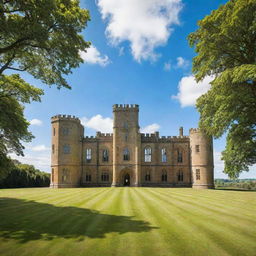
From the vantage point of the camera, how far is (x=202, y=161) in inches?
1353

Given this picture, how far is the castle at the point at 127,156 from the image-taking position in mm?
34844

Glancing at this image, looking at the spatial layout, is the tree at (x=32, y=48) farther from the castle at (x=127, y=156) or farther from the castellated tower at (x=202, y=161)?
the castellated tower at (x=202, y=161)

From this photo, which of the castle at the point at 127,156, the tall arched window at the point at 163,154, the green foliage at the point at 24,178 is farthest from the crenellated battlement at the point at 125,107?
the green foliage at the point at 24,178

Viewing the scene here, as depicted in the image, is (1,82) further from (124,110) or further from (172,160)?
(172,160)

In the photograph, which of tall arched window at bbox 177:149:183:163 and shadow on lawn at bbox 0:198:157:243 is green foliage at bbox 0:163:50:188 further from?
shadow on lawn at bbox 0:198:157:243

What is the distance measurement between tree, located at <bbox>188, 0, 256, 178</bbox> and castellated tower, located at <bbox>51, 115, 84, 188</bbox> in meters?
25.5

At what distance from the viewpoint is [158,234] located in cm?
705

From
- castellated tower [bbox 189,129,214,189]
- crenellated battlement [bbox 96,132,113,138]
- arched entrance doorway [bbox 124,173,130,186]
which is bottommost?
arched entrance doorway [bbox 124,173,130,186]

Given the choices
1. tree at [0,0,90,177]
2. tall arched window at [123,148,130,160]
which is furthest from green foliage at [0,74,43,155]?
tall arched window at [123,148,130,160]

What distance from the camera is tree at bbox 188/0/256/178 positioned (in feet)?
38.9

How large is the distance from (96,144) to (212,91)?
27.5m

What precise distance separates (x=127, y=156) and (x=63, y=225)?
91.4ft

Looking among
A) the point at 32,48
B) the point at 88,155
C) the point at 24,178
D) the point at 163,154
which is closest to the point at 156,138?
the point at 163,154

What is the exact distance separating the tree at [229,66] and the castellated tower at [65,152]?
25.5 m
